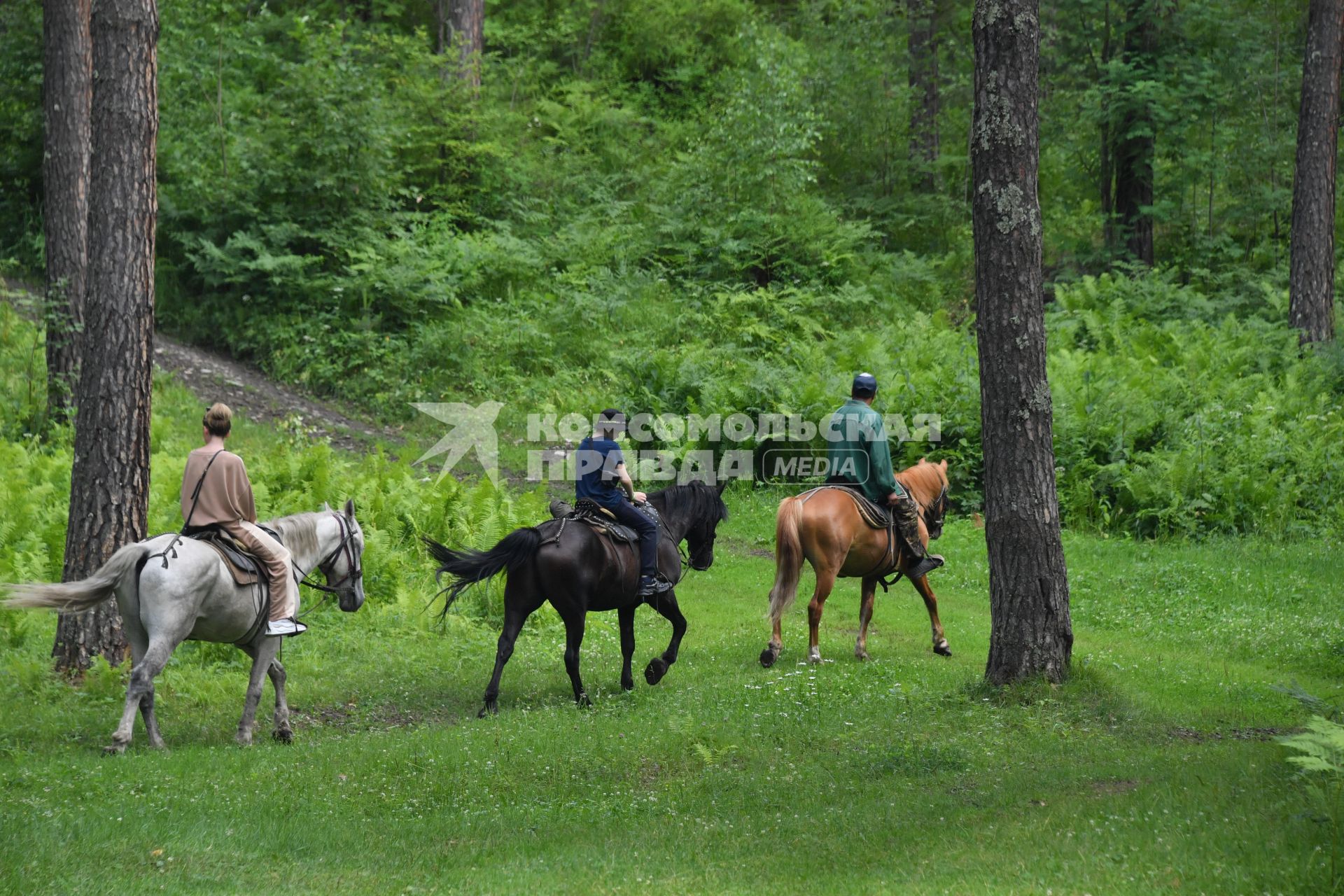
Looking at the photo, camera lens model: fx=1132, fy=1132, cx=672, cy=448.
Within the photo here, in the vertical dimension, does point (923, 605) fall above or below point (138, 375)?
below

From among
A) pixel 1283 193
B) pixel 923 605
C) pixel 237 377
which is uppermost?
pixel 1283 193

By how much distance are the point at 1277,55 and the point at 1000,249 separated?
25.2 metres

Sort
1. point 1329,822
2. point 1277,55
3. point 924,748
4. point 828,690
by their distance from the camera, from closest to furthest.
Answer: point 1329,822 < point 924,748 < point 828,690 < point 1277,55

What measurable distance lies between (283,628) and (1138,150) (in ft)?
87.0

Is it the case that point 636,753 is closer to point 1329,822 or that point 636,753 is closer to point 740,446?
point 1329,822

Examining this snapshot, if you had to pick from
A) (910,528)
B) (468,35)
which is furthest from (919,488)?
(468,35)

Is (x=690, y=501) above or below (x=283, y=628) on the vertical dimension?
above

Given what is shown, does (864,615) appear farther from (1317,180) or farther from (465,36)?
(465,36)

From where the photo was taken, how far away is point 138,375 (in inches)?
448

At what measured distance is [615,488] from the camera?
11758 mm

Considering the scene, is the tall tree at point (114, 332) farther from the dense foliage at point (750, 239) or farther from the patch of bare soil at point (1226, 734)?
the dense foliage at point (750, 239)

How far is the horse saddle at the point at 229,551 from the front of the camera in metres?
9.93

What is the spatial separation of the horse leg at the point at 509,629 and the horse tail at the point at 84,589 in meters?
3.39

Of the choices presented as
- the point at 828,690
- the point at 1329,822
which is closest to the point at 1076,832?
the point at 1329,822
